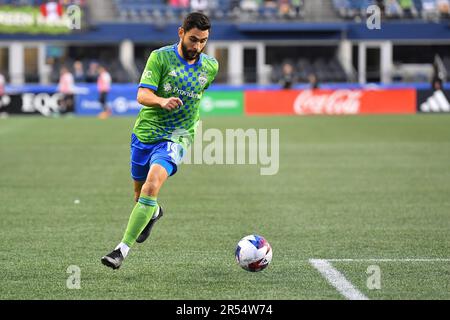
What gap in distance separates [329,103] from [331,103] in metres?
0.09

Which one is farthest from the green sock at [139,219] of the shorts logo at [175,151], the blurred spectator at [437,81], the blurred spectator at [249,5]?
the blurred spectator at [249,5]

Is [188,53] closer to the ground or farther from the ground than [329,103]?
farther from the ground

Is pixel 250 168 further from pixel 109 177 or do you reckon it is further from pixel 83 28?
pixel 83 28

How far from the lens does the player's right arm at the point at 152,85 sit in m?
8.43

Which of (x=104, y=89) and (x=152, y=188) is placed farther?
(x=104, y=89)

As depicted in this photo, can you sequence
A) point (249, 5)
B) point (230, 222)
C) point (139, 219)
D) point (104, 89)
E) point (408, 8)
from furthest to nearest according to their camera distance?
1. point (408, 8)
2. point (249, 5)
3. point (104, 89)
4. point (230, 222)
5. point (139, 219)

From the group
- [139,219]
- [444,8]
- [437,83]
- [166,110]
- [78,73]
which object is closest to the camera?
[139,219]

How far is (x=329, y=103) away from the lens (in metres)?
38.7

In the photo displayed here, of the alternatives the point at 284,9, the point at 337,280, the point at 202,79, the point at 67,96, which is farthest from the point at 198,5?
the point at 337,280

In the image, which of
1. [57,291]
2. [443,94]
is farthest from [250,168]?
[443,94]

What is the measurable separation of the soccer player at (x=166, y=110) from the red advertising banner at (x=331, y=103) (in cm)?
2978

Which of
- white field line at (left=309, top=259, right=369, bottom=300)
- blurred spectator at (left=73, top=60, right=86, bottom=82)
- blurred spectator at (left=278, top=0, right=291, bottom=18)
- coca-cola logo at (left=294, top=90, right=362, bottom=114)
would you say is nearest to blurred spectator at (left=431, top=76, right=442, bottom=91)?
coca-cola logo at (left=294, top=90, right=362, bottom=114)

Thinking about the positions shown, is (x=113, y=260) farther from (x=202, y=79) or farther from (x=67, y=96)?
(x=67, y=96)

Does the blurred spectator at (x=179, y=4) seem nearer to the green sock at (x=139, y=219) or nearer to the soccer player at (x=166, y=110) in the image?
the soccer player at (x=166, y=110)
